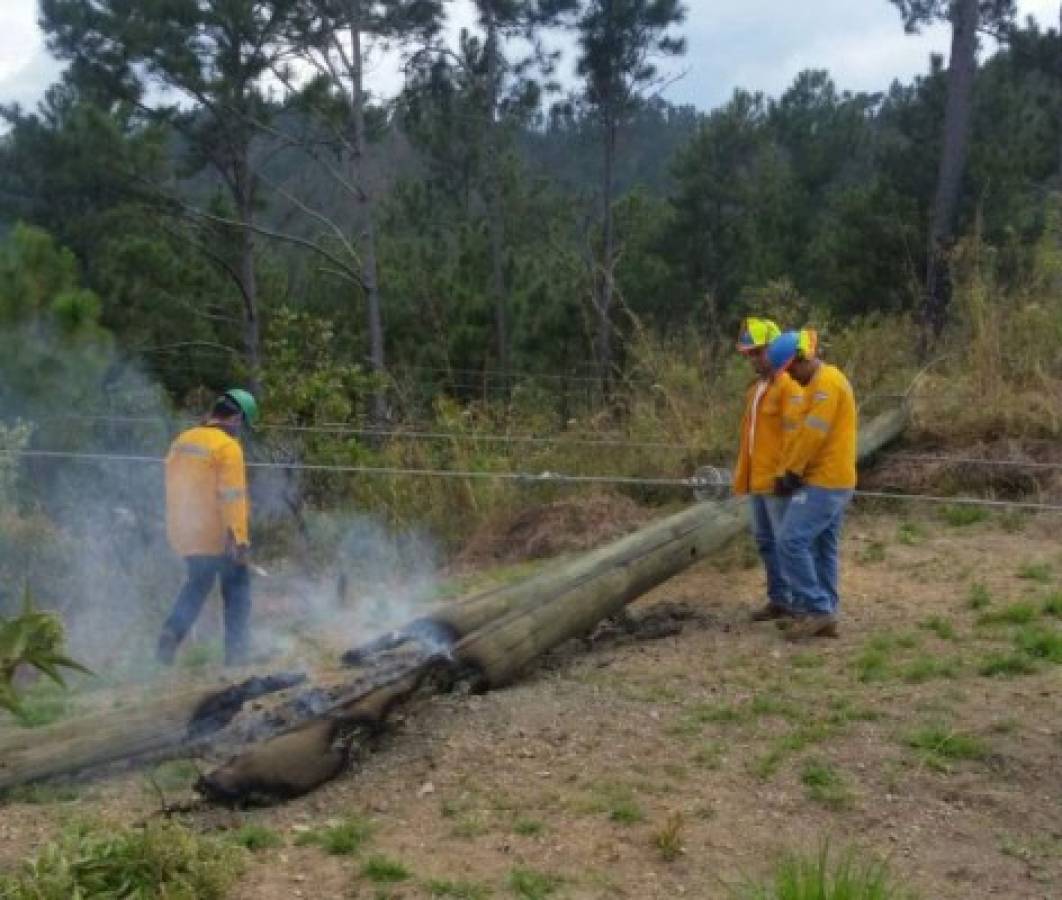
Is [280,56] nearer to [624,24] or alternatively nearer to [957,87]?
[624,24]

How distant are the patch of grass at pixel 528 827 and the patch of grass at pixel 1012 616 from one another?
3358 mm

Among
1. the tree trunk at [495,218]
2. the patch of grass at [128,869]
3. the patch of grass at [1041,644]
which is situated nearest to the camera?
the patch of grass at [128,869]

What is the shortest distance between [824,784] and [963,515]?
4.98 meters

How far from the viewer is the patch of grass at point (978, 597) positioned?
7.30 m

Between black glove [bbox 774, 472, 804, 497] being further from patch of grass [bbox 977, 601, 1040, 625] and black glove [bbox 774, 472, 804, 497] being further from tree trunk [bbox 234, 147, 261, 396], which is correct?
tree trunk [bbox 234, 147, 261, 396]

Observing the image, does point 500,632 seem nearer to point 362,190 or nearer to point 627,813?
point 627,813

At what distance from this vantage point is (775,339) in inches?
276

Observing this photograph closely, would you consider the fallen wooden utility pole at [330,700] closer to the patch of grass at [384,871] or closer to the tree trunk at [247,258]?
the patch of grass at [384,871]

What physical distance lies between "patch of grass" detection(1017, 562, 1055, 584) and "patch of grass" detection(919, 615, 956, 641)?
3.55ft

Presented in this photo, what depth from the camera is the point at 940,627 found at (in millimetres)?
6871

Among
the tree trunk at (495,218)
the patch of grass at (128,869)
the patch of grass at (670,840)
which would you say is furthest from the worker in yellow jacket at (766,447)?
the tree trunk at (495,218)

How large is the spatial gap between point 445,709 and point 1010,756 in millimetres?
2390

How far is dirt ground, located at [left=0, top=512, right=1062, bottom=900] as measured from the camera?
4316mm

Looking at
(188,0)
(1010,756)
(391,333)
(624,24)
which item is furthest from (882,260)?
(1010,756)
